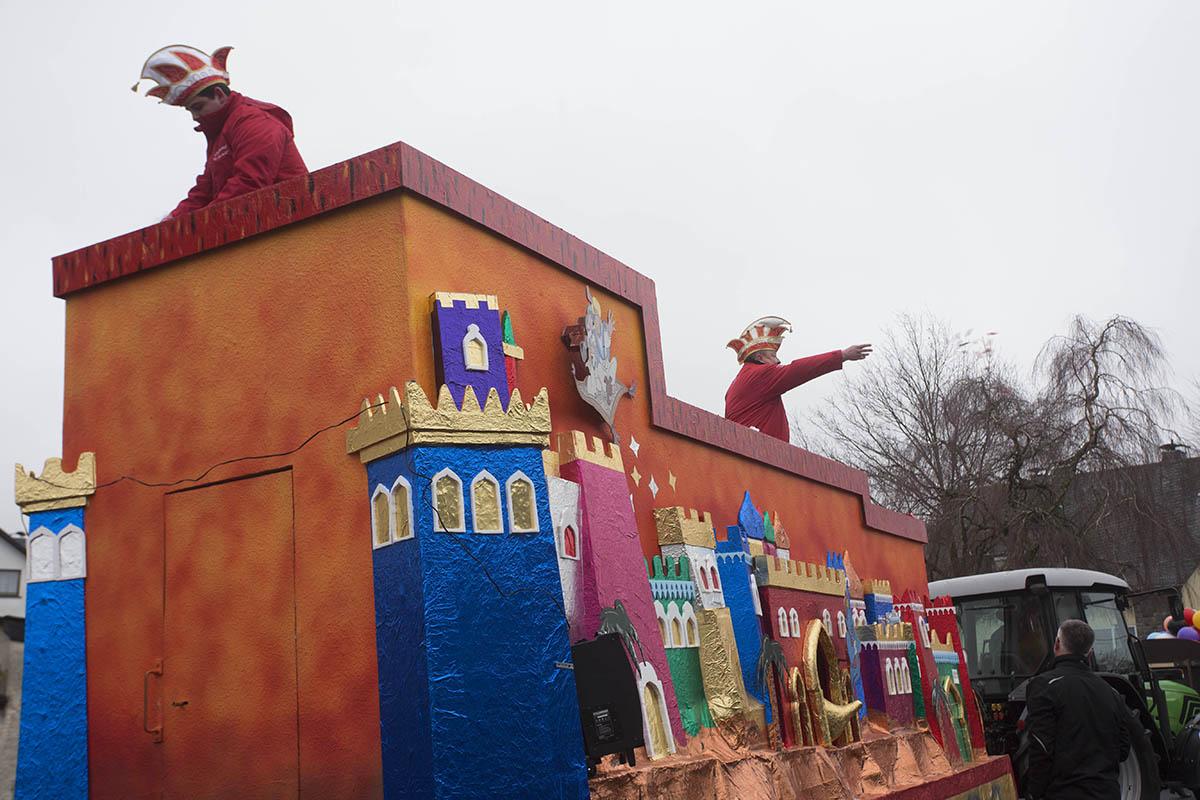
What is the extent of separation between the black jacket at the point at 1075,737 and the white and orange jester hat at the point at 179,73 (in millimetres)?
5736

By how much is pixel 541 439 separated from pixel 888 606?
5705 millimetres

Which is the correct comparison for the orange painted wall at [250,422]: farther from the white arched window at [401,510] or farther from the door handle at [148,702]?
the white arched window at [401,510]

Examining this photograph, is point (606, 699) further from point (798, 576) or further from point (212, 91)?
point (212, 91)

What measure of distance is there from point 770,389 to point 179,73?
19.6 ft

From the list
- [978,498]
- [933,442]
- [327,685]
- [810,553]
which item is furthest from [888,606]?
[933,442]

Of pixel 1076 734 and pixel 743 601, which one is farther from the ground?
pixel 743 601

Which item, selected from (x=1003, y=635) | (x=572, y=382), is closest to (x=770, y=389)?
(x=1003, y=635)

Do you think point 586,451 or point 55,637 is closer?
point 55,637

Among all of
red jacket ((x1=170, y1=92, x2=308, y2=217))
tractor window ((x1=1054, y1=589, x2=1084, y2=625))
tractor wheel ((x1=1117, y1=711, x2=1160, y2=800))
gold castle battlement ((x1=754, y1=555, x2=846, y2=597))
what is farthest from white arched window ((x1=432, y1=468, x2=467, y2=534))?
tractor window ((x1=1054, y1=589, x2=1084, y2=625))

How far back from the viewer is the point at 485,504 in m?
5.31

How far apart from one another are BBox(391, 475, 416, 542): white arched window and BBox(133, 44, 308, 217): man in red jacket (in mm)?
2245

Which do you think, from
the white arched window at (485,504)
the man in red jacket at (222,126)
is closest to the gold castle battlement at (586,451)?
the white arched window at (485,504)

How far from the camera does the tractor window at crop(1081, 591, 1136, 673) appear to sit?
10.9 m

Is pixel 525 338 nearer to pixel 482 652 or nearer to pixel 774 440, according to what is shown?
pixel 482 652
